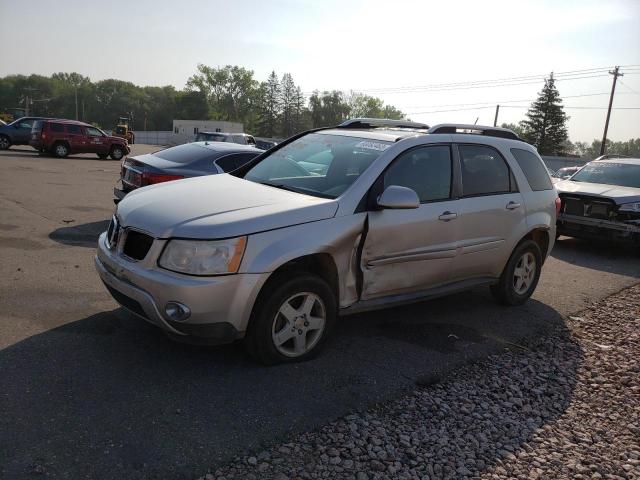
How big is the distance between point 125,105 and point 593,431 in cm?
14381

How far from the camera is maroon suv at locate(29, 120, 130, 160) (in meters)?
23.4

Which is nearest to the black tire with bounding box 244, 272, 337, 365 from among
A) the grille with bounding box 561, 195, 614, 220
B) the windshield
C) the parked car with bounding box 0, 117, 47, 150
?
the grille with bounding box 561, 195, 614, 220

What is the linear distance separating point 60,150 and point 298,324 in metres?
23.1

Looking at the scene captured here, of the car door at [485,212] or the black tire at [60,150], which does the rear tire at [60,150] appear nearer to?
the black tire at [60,150]

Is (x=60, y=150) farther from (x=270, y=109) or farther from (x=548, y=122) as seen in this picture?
(x=270, y=109)

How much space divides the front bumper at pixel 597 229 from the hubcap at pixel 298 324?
727 centimetres

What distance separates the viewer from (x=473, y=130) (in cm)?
557

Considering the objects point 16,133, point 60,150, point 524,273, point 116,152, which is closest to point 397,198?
point 524,273

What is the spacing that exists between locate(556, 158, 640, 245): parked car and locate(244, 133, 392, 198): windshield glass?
20.9 feet

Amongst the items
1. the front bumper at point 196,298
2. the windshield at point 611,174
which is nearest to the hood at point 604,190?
the windshield at point 611,174

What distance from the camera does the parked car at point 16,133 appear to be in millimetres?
25312

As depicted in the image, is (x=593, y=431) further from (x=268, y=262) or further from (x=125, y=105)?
(x=125, y=105)

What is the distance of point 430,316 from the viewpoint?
550cm

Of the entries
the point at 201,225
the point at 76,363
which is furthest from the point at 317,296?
the point at 76,363
